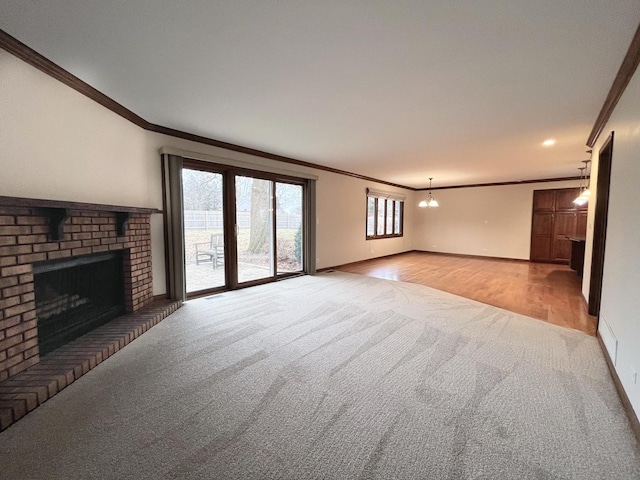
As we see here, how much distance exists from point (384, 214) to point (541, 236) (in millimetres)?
4358

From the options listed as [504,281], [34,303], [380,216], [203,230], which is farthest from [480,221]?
[34,303]

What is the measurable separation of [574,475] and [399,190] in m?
8.57

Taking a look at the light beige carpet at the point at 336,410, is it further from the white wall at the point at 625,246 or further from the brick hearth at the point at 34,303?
the white wall at the point at 625,246

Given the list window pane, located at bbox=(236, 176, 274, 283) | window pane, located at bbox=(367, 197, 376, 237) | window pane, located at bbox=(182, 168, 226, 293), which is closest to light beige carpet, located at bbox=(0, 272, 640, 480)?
window pane, located at bbox=(182, 168, 226, 293)

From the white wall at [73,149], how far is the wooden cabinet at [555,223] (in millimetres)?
7838

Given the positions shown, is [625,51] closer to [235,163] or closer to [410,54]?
[410,54]

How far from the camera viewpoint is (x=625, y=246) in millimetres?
2111

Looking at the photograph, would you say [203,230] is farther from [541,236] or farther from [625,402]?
[541,236]

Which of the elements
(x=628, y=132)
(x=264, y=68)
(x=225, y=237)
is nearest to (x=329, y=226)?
(x=225, y=237)

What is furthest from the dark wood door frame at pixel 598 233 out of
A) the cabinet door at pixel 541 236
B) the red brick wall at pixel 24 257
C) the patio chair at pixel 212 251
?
the red brick wall at pixel 24 257

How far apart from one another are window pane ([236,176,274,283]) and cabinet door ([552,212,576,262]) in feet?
25.5

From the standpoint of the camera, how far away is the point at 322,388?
1.97 meters

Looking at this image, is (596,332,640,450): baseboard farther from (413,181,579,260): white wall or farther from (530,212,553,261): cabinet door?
(413,181,579,260): white wall

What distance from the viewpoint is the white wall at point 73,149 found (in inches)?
79.9
